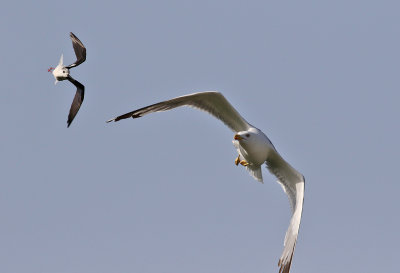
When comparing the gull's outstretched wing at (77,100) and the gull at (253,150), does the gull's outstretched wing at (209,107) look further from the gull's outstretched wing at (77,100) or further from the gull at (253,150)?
the gull's outstretched wing at (77,100)

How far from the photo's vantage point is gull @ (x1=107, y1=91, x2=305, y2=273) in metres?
26.2

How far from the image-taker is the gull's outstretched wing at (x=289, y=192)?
2619 centimetres

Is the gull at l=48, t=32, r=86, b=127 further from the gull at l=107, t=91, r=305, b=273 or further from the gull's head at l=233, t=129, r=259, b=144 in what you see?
the gull's head at l=233, t=129, r=259, b=144

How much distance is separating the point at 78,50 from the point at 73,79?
1223 millimetres

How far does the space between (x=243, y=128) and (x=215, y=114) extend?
0.93m

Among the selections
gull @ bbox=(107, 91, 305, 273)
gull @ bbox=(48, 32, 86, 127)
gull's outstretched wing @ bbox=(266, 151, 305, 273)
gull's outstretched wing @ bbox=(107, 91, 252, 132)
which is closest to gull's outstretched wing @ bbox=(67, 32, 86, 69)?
gull @ bbox=(48, 32, 86, 127)

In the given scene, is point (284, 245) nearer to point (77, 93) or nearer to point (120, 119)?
point (120, 119)

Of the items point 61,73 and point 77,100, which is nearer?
point 61,73

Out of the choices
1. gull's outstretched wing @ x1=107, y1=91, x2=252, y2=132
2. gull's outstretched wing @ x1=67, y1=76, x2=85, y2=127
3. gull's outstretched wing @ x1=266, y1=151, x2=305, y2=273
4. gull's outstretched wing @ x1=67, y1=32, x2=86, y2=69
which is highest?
gull's outstretched wing @ x1=67, y1=32, x2=86, y2=69

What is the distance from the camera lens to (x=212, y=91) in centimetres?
2644

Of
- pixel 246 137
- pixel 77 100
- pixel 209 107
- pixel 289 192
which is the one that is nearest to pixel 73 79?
pixel 77 100

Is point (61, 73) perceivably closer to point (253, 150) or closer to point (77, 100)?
point (77, 100)

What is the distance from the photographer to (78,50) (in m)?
30.4

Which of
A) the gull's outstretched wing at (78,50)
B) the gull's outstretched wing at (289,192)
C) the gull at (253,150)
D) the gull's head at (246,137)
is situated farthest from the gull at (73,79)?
the gull's outstretched wing at (289,192)
